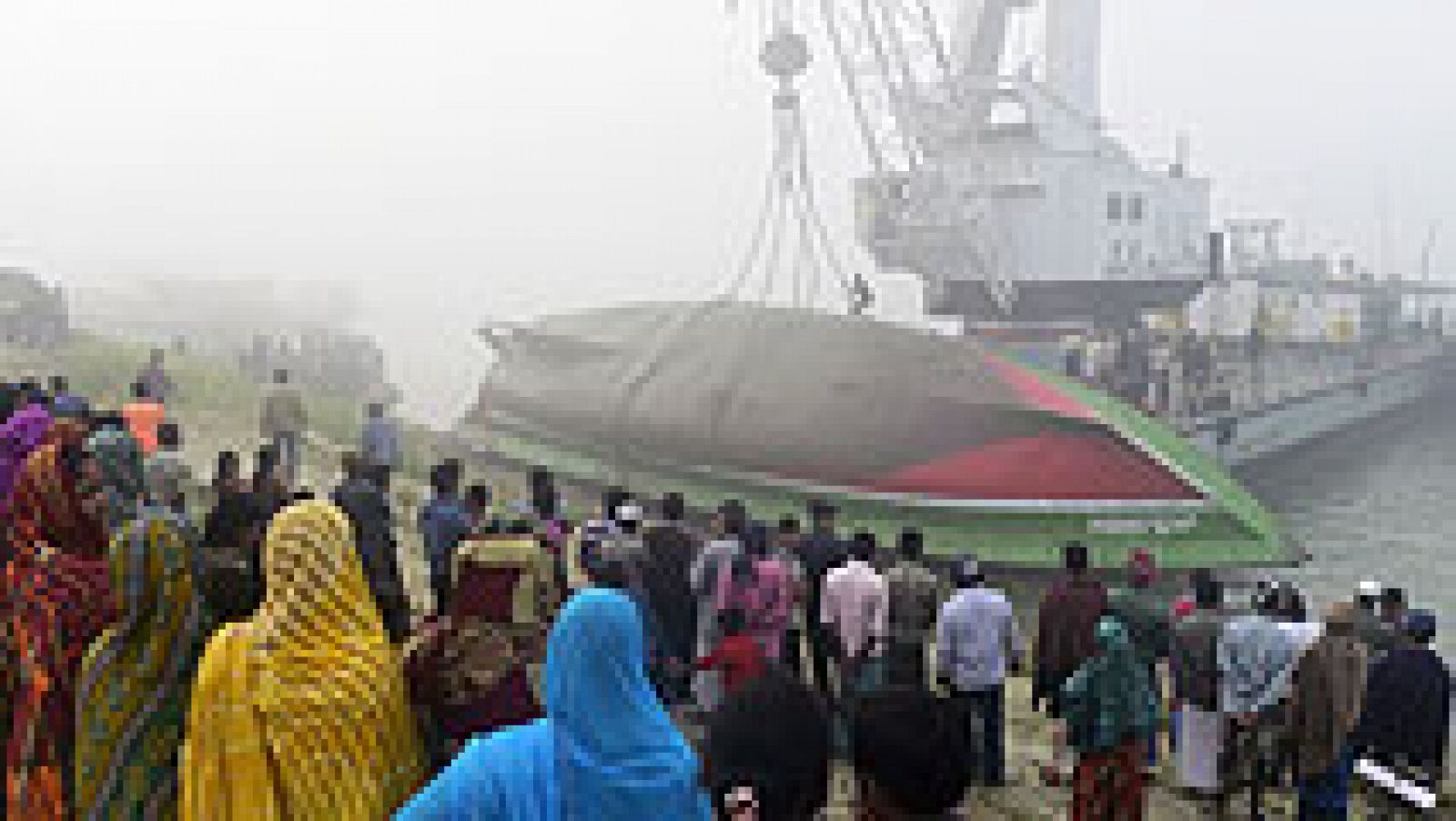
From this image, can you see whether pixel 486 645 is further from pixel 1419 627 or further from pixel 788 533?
pixel 1419 627

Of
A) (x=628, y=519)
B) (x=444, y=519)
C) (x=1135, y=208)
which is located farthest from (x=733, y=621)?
(x=1135, y=208)

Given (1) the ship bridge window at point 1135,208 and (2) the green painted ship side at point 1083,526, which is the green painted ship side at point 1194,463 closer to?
(2) the green painted ship side at point 1083,526

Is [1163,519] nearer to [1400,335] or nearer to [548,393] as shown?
[548,393]

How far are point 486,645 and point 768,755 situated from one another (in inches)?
57.3

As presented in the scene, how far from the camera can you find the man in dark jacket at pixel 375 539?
25.8ft

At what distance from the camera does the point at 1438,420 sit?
159ft

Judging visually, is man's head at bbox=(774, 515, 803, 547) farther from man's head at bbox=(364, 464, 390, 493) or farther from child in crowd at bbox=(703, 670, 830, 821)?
child in crowd at bbox=(703, 670, 830, 821)

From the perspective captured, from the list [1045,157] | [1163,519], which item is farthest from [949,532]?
[1045,157]

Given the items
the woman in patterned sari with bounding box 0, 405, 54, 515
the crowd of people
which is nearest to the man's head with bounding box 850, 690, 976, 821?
the crowd of people

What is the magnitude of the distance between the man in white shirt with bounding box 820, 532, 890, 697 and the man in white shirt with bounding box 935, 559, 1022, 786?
0.42 metres

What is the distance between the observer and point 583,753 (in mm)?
2752

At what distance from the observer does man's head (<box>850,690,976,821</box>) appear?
117 inches

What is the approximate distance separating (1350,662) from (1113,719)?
160cm

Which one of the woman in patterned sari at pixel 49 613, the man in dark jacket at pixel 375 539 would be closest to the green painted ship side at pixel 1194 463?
the man in dark jacket at pixel 375 539
